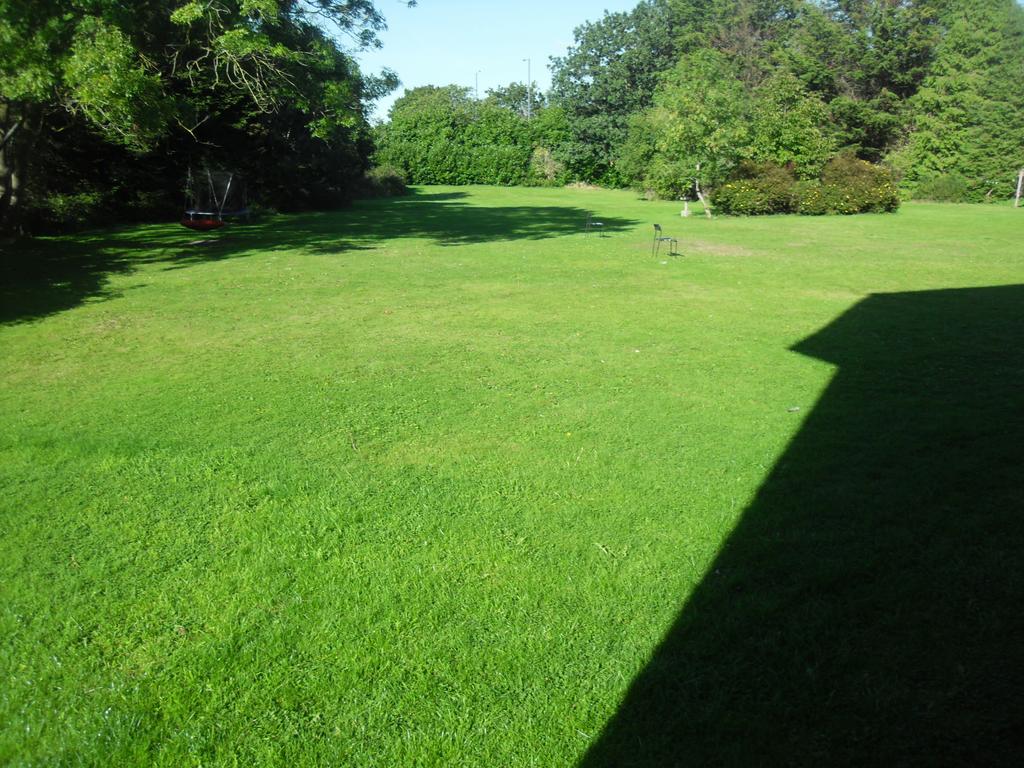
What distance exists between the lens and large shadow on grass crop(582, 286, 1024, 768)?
281cm


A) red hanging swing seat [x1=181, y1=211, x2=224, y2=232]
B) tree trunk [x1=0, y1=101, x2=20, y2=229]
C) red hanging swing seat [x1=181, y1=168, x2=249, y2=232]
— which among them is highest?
tree trunk [x1=0, y1=101, x2=20, y2=229]

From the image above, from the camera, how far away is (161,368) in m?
8.01

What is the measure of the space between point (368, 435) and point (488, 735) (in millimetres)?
3477

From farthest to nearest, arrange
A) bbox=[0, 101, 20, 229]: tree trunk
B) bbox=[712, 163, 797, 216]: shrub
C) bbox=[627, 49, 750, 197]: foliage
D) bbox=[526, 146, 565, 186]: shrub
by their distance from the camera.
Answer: bbox=[526, 146, 565, 186]: shrub
bbox=[712, 163, 797, 216]: shrub
bbox=[627, 49, 750, 197]: foliage
bbox=[0, 101, 20, 229]: tree trunk

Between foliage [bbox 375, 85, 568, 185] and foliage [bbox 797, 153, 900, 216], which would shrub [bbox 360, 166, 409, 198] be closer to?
foliage [bbox 375, 85, 568, 185]

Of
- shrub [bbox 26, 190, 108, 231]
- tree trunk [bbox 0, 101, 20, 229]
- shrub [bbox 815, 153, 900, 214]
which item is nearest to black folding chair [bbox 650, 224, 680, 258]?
shrub [bbox 815, 153, 900, 214]

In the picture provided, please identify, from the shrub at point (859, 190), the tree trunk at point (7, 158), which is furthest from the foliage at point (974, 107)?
the tree trunk at point (7, 158)

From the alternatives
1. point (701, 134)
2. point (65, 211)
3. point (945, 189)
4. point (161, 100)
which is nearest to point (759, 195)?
point (701, 134)

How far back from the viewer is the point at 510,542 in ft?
14.2

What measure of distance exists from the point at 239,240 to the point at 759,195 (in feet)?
63.1

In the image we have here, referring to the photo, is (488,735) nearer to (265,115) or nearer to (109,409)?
(109,409)

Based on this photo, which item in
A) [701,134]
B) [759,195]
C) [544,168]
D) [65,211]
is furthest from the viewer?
[544,168]

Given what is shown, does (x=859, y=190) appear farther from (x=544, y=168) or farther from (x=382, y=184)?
(x=544, y=168)

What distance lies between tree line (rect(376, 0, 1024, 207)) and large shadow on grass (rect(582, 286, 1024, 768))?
2533 centimetres
